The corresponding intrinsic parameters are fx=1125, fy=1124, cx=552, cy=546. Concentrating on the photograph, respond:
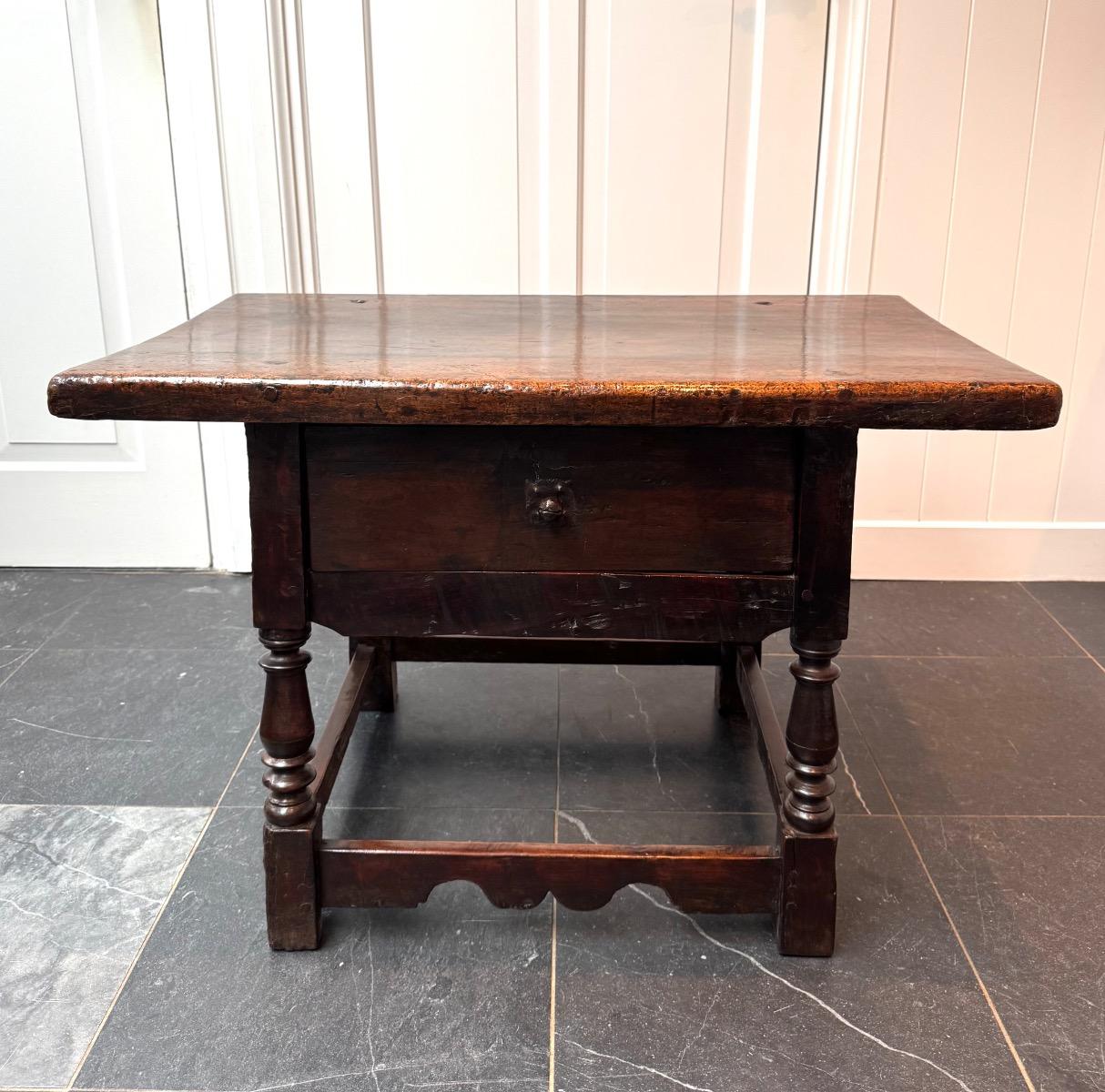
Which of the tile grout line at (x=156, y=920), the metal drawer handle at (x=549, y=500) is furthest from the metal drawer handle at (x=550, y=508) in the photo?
the tile grout line at (x=156, y=920)

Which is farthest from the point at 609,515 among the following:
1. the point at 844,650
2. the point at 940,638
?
the point at 940,638

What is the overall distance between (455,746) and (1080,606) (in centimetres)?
152

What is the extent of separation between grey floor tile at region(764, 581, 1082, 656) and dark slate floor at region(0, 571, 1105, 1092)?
15mm

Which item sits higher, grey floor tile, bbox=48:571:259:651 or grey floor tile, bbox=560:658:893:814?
grey floor tile, bbox=560:658:893:814

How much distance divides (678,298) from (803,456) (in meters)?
0.68

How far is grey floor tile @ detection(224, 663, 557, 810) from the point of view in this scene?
176 cm

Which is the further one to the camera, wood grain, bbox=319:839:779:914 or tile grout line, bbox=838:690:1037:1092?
wood grain, bbox=319:839:779:914

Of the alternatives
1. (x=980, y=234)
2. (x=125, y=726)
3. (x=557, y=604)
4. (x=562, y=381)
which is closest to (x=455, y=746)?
(x=125, y=726)

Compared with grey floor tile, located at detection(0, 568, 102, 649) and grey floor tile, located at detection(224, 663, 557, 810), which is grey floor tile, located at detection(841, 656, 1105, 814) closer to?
grey floor tile, located at detection(224, 663, 557, 810)

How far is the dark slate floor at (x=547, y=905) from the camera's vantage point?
125 centimetres

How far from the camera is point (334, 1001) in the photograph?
132 centimetres

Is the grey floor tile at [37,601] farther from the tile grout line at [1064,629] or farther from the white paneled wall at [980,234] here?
the tile grout line at [1064,629]

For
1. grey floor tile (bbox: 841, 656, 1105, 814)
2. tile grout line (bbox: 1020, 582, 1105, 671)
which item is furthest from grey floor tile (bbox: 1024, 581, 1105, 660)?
grey floor tile (bbox: 841, 656, 1105, 814)

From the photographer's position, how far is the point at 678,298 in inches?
71.6
